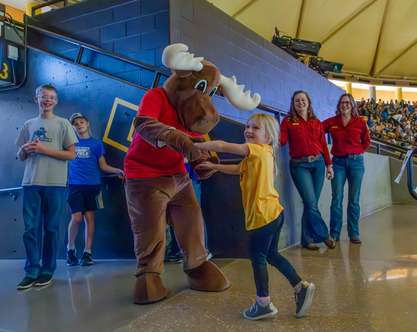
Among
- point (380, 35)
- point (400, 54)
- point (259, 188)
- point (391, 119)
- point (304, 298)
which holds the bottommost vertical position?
point (304, 298)

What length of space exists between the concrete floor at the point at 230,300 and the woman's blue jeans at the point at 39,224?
7.9 inches

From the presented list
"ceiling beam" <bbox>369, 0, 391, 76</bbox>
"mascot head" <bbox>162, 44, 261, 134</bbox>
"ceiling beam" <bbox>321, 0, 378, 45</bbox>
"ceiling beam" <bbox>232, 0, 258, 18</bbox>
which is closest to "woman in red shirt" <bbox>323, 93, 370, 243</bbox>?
"mascot head" <bbox>162, 44, 261, 134</bbox>

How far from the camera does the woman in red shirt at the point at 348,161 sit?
3.99 metres

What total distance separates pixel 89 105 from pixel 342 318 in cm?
352

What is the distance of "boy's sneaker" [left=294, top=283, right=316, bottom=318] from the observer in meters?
1.92

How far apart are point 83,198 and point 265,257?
2.37 m

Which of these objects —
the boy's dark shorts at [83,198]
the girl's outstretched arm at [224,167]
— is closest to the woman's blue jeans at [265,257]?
the girl's outstretched arm at [224,167]

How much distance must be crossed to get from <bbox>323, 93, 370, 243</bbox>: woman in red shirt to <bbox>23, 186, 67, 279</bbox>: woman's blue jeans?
2.89 m

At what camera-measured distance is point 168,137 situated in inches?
80.4

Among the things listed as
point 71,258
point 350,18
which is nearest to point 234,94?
point 71,258

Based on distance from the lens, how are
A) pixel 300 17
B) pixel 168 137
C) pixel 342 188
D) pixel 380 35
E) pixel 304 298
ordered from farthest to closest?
pixel 380 35 → pixel 300 17 → pixel 342 188 → pixel 168 137 → pixel 304 298

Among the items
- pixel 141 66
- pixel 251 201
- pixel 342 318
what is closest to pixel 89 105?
pixel 141 66

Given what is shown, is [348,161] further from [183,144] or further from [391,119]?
[391,119]

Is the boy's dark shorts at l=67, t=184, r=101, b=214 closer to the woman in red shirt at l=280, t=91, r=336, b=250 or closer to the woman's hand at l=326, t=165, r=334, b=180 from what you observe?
the woman in red shirt at l=280, t=91, r=336, b=250
